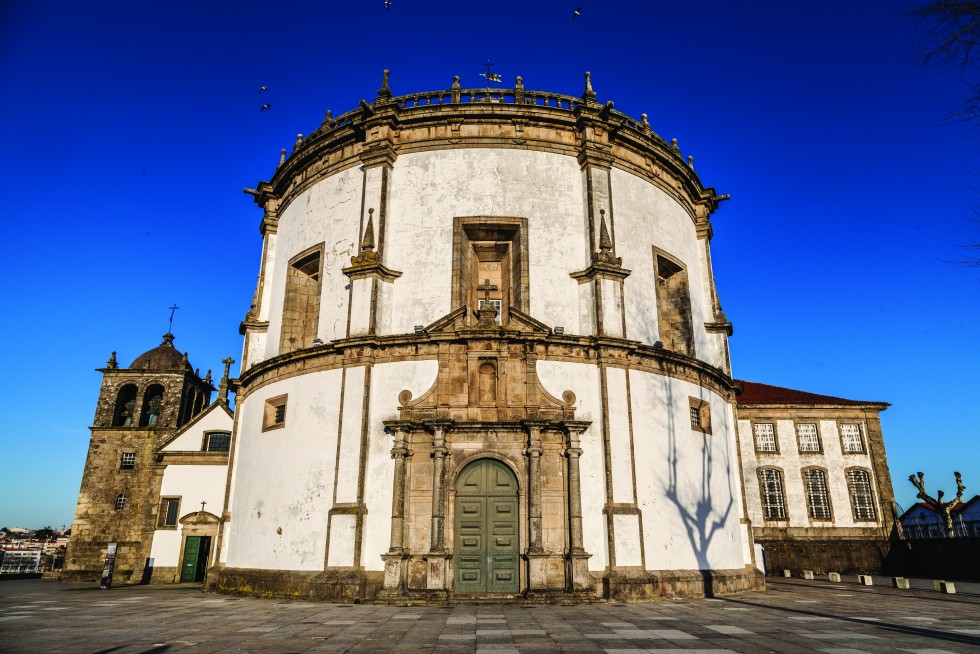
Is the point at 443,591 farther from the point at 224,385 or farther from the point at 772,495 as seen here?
the point at 772,495

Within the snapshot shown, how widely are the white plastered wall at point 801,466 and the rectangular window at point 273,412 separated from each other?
1019 inches

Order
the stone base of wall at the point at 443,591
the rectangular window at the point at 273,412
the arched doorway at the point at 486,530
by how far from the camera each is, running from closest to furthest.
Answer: the stone base of wall at the point at 443,591 < the arched doorway at the point at 486,530 < the rectangular window at the point at 273,412

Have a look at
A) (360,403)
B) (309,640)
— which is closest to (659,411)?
(360,403)

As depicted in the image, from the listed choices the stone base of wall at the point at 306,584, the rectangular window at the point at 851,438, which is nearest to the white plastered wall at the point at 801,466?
the rectangular window at the point at 851,438

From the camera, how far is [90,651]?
8.14 m

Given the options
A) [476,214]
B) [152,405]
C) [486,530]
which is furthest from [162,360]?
[486,530]

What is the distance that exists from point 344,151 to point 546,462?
1195 centimetres

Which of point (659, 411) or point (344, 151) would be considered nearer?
point (659, 411)

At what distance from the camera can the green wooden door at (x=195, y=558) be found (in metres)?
26.6

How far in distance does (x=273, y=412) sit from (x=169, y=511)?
11.8m

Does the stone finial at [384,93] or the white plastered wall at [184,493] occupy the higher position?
the stone finial at [384,93]

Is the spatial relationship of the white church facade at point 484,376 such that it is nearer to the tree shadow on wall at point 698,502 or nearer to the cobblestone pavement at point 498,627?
the tree shadow on wall at point 698,502

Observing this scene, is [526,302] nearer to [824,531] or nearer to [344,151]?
[344,151]

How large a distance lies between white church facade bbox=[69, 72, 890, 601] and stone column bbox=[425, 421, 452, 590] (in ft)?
0.18
